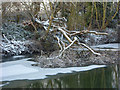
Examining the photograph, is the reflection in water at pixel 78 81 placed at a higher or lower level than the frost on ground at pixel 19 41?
lower

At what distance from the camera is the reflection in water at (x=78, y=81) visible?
457 centimetres

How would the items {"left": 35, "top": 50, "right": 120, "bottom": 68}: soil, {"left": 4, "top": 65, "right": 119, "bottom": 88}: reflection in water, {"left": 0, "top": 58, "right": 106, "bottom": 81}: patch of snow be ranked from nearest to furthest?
1. {"left": 4, "top": 65, "right": 119, "bottom": 88}: reflection in water
2. {"left": 0, "top": 58, "right": 106, "bottom": 81}: patch of snow
3. {"left": 35, "top": 50, "right": 120, "bottom": 68}: soil

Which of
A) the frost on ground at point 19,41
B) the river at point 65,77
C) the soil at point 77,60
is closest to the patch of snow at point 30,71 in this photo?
the river at point 65,77

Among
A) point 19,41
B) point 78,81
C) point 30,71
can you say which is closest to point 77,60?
point 30,71

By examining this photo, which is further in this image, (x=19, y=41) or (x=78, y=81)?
(x=19, y=41)

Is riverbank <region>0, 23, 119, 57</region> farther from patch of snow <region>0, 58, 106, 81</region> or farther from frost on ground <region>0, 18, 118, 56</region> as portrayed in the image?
patch of snow <region>0, 58, 106, 81</region>

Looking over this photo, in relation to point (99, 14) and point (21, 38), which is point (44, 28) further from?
point (99, 14)

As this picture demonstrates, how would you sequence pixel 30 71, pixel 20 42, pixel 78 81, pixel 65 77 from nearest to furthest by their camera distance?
pixel 78 81, pixel 65 77, pixel 30 71, pixel 20 42

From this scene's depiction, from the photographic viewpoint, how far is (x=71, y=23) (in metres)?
12.7

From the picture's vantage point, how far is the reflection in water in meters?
4.57

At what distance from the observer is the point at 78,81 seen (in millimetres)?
4891

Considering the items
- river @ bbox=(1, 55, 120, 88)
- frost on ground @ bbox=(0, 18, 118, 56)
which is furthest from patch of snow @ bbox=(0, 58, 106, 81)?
frost on ground @ bbox=(0, 18, 118, 56)

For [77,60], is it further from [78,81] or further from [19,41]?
[19,41]

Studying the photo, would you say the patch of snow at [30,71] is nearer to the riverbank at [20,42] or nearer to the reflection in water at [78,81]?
the reflection in water at [78,81]
